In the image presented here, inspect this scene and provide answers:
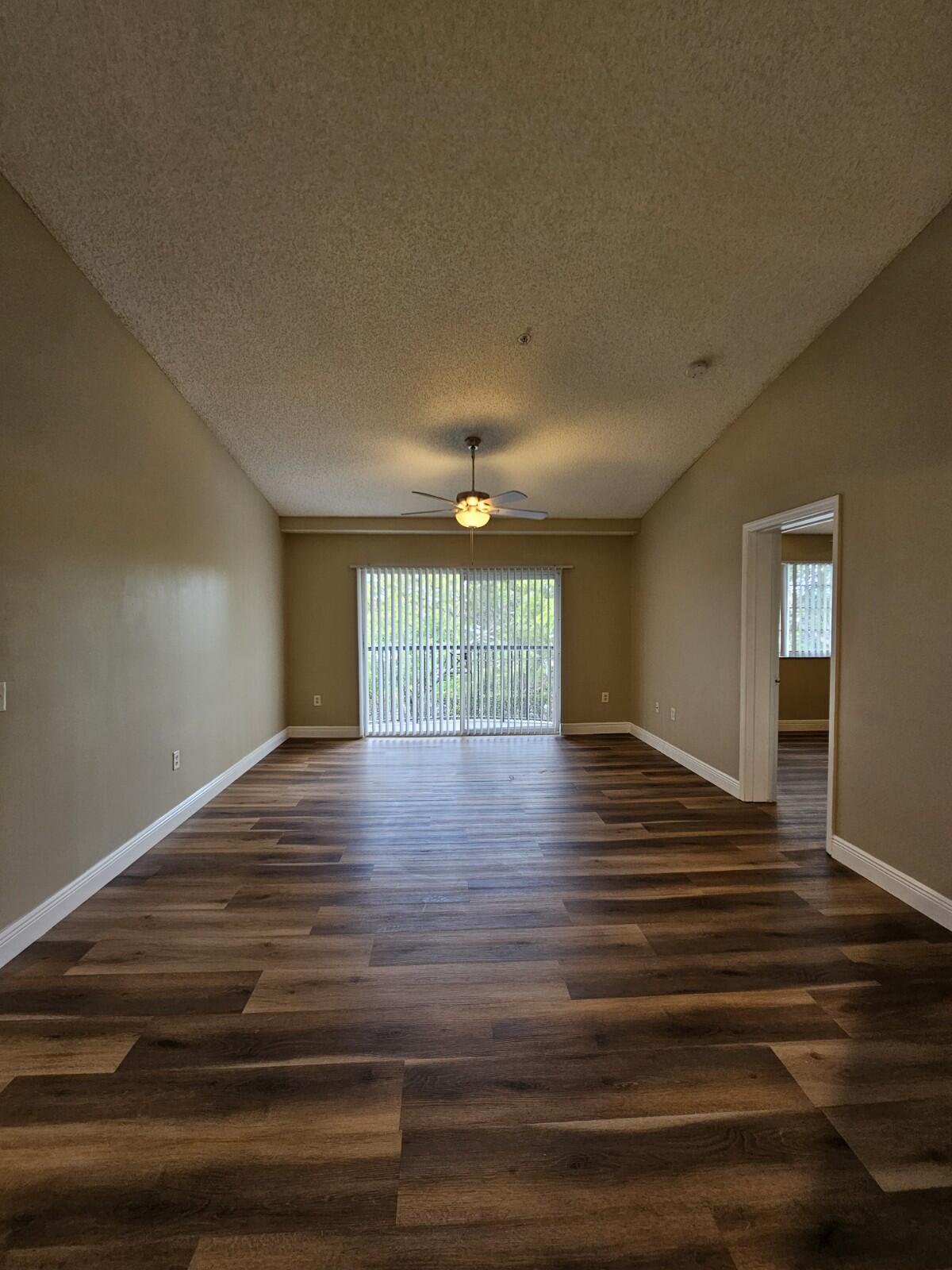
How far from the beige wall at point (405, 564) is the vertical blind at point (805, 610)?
2.05m

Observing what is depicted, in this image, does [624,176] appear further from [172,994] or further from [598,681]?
[598,681]

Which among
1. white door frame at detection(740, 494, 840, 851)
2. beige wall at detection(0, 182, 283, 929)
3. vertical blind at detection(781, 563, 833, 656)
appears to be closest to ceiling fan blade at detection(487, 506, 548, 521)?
white door frame at detection(740, 494, 840, 851)

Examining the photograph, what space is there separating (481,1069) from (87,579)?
8.95ft

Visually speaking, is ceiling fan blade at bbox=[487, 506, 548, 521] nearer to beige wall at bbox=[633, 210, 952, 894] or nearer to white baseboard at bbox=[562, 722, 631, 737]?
beige wall at bbox=[633, 210, 952, 894]

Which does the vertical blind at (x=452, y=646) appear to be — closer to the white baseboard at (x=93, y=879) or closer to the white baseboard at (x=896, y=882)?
the white baseboard at (x=93, y=879)

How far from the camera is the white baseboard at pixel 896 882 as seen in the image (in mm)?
2424

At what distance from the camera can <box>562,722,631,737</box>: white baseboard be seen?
677 cm

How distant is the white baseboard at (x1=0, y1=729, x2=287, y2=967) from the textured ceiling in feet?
9.46

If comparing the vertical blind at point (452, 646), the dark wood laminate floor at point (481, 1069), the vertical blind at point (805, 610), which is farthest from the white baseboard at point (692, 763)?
the vertical blind at point (805, 610)

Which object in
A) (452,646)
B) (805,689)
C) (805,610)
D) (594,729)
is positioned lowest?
(594,729)

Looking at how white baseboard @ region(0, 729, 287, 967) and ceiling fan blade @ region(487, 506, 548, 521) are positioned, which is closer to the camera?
white baseboard @ region(0, 729, 287, 967)

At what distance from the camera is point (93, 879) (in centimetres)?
270

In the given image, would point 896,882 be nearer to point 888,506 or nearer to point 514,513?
point 888,506

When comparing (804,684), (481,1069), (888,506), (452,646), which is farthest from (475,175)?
(804,684)
